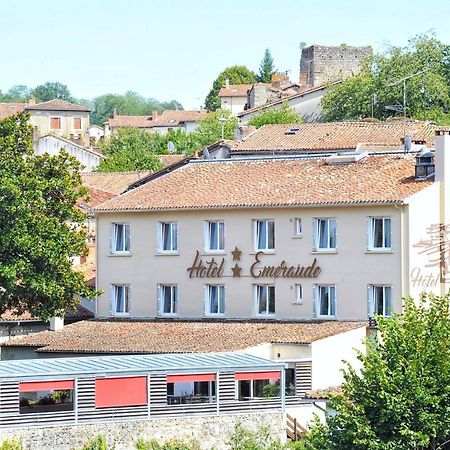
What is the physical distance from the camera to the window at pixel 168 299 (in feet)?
197

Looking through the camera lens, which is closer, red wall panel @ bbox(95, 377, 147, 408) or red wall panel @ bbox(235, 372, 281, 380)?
red wall panel @ bbox(95, 377, 147, 408)

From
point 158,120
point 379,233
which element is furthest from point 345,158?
point 158,120

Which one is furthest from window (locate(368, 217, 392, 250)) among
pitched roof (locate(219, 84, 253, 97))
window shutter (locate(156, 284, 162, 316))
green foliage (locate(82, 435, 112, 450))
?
pitched roof (locate(219, 84, 253, 97))

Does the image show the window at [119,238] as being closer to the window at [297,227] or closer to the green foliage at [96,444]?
the window at [297,227]

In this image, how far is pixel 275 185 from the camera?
195ft

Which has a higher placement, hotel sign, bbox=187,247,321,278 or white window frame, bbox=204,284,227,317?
hotel sign, bbox=187,247,321,278

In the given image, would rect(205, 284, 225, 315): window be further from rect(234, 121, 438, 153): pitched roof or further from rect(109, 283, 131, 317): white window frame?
rect(234, 121, 438, 153): pitched roof

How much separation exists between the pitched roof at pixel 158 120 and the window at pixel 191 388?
116 metres

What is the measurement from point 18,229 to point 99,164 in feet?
241

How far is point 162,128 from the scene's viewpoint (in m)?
175

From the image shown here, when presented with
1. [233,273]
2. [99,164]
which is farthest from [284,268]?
[99,164]

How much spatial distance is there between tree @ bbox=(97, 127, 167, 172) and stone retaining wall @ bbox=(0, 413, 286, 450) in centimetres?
6687

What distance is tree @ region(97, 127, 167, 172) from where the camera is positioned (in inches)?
4769

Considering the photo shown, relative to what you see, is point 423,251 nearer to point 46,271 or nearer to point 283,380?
point 283,380
